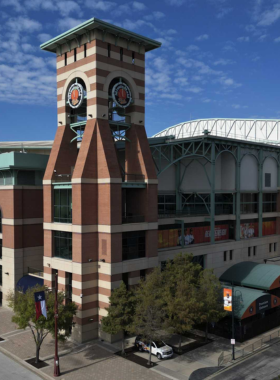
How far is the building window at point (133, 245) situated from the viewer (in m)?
35.5

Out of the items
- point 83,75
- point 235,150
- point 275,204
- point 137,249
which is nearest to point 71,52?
point 83,75

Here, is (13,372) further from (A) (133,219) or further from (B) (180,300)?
(A) (133,219)

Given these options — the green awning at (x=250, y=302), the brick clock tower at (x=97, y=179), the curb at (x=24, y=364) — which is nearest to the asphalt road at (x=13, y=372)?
the curb at (x=24, y=364)

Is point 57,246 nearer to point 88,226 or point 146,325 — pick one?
point 88,226

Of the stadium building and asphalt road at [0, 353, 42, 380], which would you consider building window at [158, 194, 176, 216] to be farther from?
asphalt road at [0, 353, 42, 380]

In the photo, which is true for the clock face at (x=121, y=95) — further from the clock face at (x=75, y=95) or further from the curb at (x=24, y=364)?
the curb at (x=24, y=364)

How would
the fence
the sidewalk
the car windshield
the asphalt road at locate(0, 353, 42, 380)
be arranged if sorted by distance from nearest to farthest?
the asphalt road at locate(0, 353, 42, 380) < the sidewalk < the fence < the car windshield

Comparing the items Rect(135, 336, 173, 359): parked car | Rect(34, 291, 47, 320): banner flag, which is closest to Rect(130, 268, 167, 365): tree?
Rect(135, 336, 173, 359): parked car

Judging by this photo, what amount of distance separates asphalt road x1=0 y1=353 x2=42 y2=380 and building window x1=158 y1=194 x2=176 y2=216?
23655 mm

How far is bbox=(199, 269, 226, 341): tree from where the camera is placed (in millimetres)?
32000

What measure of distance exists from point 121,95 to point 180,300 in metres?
20.6

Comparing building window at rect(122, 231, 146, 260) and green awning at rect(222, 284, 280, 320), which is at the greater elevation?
building window at rect(122, 231, 146, 260)

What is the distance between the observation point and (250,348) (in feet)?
108

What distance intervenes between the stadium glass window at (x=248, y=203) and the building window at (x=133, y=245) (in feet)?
65.3
